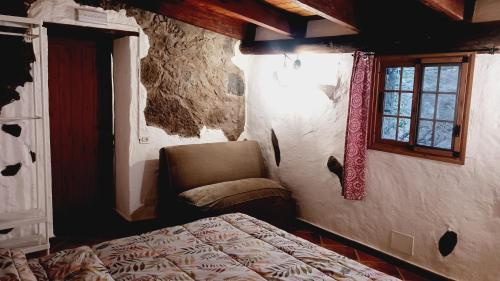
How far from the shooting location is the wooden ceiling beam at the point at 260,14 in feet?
12.5

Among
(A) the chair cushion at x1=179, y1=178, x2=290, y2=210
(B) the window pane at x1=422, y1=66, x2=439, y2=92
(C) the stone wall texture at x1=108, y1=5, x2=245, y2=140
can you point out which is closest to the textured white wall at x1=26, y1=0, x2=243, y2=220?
(C) the stone wall texture at x1=108, y1=5, x2=245, y2=140

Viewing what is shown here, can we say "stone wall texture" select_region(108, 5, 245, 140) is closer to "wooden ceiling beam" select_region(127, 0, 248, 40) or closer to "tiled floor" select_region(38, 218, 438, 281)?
"wooden ceiling beam" select_region(127, 0, 248, 40)

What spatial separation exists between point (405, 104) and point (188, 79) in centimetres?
233

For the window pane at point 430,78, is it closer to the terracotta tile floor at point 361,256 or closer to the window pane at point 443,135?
the window pane at point 443,135

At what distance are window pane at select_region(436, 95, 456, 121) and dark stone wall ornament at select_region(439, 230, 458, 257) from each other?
932 mm

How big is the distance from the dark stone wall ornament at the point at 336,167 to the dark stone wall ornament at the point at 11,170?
2.92 meters

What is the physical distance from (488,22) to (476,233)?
158 centimetres

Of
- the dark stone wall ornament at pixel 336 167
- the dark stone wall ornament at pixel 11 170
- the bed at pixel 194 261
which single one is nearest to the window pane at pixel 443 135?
the dark stone wall ornament at pixel 336 167

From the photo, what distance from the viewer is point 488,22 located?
9.32 feet

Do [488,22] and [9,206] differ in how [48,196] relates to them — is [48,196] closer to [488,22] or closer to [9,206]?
[9,206]

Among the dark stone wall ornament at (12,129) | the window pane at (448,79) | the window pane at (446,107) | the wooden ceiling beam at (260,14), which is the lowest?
the dark stone wall ornament at (12,129)

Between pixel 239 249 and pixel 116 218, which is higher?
pixel 239 249

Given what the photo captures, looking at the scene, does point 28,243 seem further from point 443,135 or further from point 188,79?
point 443,135

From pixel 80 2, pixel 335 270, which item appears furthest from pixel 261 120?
pixel 335 270
